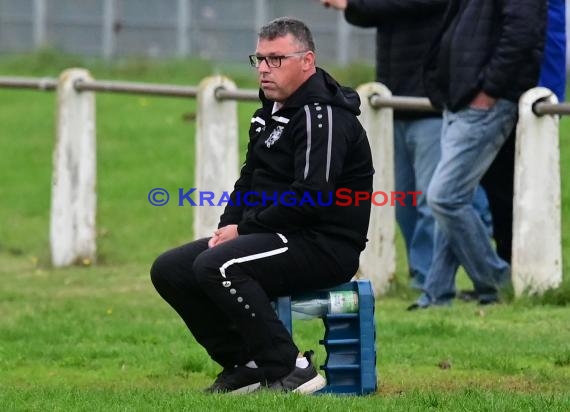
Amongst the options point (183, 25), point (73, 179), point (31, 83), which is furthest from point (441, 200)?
point (183, 25)

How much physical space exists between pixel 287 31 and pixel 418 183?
3857mm

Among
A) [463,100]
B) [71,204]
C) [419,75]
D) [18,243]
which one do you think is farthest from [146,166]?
[463,100]

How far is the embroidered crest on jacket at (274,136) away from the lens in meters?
7.28

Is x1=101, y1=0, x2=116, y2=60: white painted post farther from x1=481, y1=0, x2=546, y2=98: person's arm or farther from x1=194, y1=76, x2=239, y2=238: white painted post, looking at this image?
x1=481, y1=0, x2=546, y2=98: person's arm

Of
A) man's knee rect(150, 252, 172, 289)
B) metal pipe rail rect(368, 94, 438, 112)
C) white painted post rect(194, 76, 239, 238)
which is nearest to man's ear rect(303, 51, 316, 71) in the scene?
man's knee rect(150, 252, 172, 289)

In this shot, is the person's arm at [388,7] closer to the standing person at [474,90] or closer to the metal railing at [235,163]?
the metal railing at [235,163]

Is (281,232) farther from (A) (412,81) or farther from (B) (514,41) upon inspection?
(A) (412,81)

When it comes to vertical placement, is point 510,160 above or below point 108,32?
below

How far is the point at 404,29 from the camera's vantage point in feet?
36.1

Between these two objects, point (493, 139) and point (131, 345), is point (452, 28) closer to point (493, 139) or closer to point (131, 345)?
point (493, 139)

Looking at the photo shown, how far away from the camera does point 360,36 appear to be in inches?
1147

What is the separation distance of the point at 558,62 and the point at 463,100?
73 cm

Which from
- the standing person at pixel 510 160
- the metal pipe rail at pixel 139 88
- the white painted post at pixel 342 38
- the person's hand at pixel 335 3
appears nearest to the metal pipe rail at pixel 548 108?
the standing person at pixel 510 160

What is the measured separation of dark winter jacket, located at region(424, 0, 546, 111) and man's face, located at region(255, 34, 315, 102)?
8.85ft
